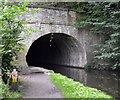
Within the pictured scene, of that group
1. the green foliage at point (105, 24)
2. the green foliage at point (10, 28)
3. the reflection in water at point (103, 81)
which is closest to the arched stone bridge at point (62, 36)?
the green foliage at point (105, 24)

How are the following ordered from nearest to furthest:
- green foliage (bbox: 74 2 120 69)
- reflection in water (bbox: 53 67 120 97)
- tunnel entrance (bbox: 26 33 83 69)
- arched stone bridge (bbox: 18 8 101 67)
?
reflection in water (bbox: 53 67 120 97)
green foliage (bbox: 74 2 120 69)
arched stone bridge (bbox: 18 8 101 67)
tunnel entrance (bbox: 26 33 83 69)

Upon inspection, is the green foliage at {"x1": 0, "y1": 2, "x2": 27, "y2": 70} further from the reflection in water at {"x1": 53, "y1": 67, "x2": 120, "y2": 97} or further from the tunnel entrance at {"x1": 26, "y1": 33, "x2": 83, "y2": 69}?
the tunnel entrance at {"x1": 26, "y1": 33, "x2": 83, "y2": 69}

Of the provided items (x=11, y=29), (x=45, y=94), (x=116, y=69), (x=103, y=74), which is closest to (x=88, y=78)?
(x=103, y=74)

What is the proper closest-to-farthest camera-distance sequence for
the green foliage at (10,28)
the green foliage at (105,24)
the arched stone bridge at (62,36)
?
the green foliage at (10,28), the green foliage at (105,24), the arched stone bridge at (62,36)

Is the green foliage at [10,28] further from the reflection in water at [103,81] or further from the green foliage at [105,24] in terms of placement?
the green foliage at [105,24]

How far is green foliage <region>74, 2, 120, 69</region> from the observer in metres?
15.5

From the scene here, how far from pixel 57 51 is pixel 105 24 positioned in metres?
8.09

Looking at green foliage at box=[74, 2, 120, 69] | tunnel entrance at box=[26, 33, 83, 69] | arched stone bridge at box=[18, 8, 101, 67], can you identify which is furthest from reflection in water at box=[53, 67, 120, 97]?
tunnel entrance at box=[26, 33, 83, 69]

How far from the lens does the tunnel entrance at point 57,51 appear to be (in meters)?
18.9

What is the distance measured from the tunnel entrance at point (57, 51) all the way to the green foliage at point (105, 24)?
1630 millimetres

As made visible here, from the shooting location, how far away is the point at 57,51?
23594 mm

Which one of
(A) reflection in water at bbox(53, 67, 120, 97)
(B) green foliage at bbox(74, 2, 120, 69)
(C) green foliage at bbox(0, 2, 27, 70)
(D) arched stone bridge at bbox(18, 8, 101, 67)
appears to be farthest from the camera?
(D) arched stone bridge at bbox(18, 8, 101, 67)

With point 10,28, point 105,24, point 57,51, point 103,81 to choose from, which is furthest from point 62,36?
point 10,28

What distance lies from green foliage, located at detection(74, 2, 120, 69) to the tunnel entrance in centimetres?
163
